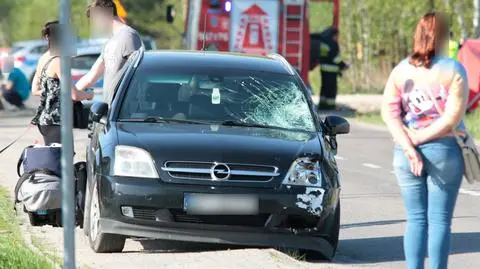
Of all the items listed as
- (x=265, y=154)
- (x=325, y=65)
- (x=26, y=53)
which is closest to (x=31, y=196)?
(x=265, y=154)

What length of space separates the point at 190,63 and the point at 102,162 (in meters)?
1.62

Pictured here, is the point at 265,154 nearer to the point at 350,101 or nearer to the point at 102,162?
the point at 102,162

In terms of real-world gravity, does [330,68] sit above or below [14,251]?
below

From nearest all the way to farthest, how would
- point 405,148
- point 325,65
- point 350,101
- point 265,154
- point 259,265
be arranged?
point 405,148, point 259,265, point 265,154, point 325,65, point 350,101

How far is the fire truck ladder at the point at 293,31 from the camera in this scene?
94.3 feet

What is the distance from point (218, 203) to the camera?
9164mm

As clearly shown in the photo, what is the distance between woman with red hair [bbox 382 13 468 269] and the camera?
7742mm

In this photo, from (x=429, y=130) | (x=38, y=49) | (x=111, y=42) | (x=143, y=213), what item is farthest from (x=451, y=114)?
(x=38, y=49)

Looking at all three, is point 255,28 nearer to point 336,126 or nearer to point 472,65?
point 472,65

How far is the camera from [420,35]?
7.76 meters

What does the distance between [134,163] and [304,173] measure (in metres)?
1.23

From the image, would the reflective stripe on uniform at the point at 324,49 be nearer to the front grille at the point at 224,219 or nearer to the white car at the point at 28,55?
the white car at the point at 28,55

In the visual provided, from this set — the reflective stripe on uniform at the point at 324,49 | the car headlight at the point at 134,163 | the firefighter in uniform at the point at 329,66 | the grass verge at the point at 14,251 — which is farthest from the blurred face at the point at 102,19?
the reflective stripe on uniform at the point at 324,49

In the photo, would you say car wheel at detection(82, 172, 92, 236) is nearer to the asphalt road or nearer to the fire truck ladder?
the asphalt road
